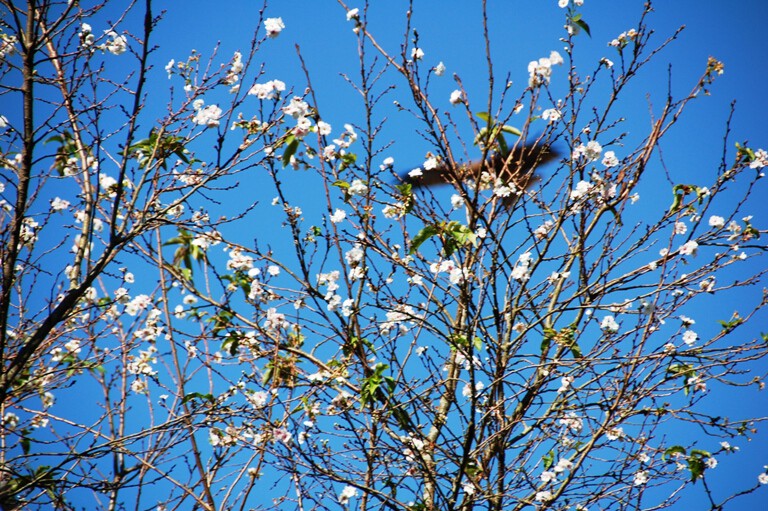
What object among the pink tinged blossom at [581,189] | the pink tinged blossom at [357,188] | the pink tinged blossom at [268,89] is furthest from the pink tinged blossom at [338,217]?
the pink tinged blossom at [581,189]

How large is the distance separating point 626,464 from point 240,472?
203 cm

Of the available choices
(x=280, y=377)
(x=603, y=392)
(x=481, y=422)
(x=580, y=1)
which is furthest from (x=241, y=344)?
(x=580, y=1)

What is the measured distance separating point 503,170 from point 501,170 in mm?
134

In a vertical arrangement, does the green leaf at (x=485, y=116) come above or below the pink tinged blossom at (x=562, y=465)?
above

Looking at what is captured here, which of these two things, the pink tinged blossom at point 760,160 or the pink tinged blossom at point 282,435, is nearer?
the pink tinged blossom at point 282,435

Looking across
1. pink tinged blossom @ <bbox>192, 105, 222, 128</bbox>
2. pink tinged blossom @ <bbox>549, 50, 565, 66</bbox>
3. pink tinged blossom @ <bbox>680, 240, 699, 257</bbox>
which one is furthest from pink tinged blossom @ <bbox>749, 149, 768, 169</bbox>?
pink tinged blossom @ <bbox>192, 105, 222, 128</bbox>

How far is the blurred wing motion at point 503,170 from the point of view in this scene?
11.6 feet

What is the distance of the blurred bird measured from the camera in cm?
354

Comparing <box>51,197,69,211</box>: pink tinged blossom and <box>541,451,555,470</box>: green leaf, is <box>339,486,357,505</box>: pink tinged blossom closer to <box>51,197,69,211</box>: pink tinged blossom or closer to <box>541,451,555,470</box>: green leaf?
<box>541,451,555,470</box>: green leaf

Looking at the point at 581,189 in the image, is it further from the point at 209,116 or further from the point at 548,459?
the point at 209,116

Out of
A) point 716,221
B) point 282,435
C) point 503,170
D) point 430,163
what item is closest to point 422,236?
point 430,163

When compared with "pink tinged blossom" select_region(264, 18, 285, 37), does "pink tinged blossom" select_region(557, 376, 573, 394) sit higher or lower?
lower

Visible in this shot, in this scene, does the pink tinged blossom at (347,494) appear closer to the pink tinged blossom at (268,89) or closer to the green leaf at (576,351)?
the green leaf at (576,351)

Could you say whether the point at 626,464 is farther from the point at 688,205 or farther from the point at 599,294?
the point at 688,205
